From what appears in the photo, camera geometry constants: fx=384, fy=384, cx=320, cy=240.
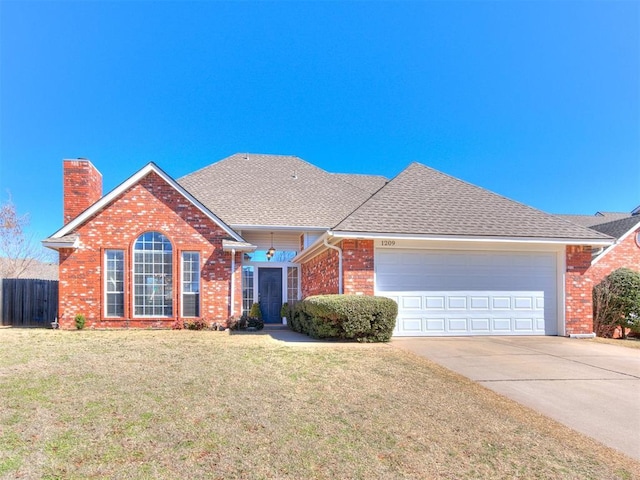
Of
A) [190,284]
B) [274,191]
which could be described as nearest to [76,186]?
[190,284]

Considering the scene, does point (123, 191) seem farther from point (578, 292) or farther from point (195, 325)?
point (578, 292)

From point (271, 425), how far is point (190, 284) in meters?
9.67

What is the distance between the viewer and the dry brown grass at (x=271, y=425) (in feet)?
10.3

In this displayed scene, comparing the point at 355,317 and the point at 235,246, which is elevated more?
the point at 235,246

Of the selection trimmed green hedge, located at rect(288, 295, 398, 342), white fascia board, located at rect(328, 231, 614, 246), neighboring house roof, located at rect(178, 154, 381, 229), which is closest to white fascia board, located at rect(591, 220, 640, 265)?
white fascia board, located at rect(328, 231, 614, 246)

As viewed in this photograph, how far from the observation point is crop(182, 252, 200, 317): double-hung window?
12.8m

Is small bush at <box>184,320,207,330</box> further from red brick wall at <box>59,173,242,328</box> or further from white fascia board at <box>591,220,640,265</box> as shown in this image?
white fascia board at <box>591,220,640,265</box>

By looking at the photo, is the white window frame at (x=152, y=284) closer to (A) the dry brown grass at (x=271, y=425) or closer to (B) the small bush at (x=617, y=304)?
(A) the dry brown grass at (x=271, y=425)

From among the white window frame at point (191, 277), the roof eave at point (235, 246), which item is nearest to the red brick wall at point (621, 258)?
the roof eave at point (235, 246)

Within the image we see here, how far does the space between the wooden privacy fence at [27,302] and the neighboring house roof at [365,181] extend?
13639mm

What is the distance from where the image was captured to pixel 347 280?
10250 millimetres

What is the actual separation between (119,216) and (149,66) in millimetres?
5189

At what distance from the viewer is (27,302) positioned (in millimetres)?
15062

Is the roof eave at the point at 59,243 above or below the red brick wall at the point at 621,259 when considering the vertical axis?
above
